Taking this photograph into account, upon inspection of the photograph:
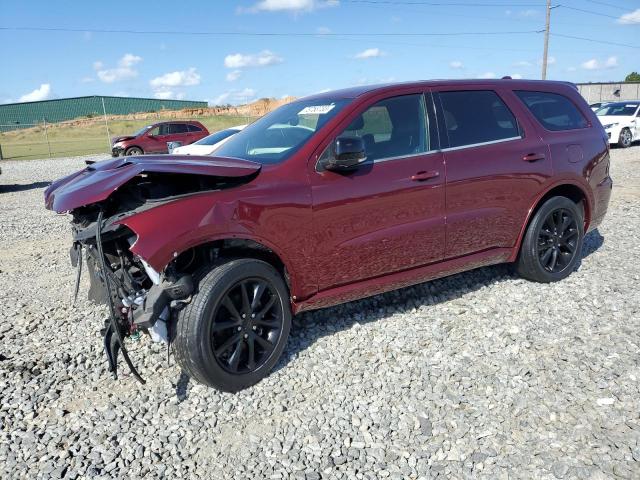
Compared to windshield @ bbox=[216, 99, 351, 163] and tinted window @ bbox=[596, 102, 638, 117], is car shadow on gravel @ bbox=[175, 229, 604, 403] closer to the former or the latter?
windshield @ bbox=[216, 99, 351, 163]

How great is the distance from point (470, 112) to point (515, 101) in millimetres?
602

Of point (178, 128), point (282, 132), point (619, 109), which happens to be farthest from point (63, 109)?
point (282, 132)

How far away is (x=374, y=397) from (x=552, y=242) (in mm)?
2703

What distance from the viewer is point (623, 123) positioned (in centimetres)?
1844

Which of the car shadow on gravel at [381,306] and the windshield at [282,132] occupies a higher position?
the windshield at [282,132]

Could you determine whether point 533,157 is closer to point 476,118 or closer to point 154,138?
point 476,118

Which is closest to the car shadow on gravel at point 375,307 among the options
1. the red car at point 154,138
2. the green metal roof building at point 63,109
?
the red car at point 154,138

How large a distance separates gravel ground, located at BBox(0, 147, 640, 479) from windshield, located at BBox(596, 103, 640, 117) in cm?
1674

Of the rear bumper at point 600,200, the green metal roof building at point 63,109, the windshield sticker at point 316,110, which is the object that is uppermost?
the green metal roof building at point 63,109

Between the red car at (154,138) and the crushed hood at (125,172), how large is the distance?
19350 millimetres

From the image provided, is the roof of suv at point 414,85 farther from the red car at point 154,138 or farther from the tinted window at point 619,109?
the red car at point 154,138

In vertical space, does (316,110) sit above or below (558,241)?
above

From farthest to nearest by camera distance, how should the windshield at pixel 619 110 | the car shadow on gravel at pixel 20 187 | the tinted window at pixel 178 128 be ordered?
1. the tinted window at pixel 178 128
2. the windshield at pixel 619 110
3. the car shadow on gravel at pixel 20 187

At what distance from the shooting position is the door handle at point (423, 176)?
4.07 metres
